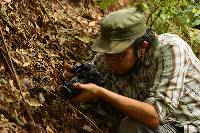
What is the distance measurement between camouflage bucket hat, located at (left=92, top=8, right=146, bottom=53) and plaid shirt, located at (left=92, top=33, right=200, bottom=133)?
0.29 meters

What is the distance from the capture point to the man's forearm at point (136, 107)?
394 centimetres

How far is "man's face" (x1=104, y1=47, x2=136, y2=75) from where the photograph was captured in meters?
4.01

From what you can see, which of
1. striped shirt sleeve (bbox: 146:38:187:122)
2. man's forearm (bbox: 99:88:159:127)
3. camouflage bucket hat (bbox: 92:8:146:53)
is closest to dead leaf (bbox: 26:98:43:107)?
man's forearm (bbox: 99:88:159:127)

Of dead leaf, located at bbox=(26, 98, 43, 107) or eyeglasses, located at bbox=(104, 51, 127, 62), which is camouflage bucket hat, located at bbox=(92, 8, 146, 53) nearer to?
eyeglasses, located at bbox=(104, 51, 127, 62)

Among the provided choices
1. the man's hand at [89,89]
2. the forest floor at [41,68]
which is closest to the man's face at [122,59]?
the man's hand at [89,89]

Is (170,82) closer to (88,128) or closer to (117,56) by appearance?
(117,56)

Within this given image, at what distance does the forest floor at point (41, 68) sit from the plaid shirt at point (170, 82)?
493 mm

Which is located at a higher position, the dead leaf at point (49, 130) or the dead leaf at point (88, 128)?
the dead leaf at point (49, 130)

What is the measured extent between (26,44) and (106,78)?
0.94 metres

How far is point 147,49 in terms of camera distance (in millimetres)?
4191

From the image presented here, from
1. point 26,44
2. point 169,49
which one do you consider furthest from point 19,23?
point 169,49

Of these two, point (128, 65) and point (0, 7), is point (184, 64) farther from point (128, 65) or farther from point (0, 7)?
point (0, 7)

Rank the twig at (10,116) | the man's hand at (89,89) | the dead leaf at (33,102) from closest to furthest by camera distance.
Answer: the twig at (10,116) → the man's hand at (89,89) → the dead leaf at (33,102)

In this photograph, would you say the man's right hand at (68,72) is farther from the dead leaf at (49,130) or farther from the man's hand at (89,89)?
the dead leaf at (49,130)
